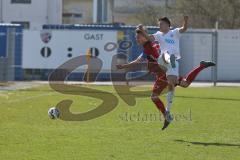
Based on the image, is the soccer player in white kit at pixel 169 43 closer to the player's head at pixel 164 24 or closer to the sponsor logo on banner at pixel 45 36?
the player's head at pixel 164 24

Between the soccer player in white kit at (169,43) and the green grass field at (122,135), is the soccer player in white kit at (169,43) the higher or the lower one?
the higher one

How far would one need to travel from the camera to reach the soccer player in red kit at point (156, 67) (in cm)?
1279

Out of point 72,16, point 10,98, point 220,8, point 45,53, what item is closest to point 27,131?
point 10,98

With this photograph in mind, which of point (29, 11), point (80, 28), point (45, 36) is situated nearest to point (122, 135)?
point (45, 36)

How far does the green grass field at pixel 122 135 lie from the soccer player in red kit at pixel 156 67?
0.55 m

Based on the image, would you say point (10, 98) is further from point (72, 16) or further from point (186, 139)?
point (72, 16)

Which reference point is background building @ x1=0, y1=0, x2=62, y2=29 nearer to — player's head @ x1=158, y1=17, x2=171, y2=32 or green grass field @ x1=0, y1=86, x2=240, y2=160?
green grass field @ x1=0, y1=86, x2=240, y2=160

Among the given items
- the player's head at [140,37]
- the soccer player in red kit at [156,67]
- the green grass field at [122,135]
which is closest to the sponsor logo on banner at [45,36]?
the green grass field at [122,135]

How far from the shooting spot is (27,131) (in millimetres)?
12422

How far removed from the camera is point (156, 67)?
13.2 meters

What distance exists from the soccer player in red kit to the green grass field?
0.55m

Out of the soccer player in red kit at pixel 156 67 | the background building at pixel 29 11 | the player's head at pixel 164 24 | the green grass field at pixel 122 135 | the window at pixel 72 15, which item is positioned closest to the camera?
the green grass field at pixel 122 135

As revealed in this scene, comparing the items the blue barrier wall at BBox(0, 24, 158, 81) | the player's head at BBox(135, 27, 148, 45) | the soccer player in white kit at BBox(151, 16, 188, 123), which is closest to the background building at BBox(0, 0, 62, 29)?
the blue barrier wall at BBox(0, 24, 158, 81)

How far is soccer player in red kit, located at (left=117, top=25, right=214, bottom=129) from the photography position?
12.8 m
